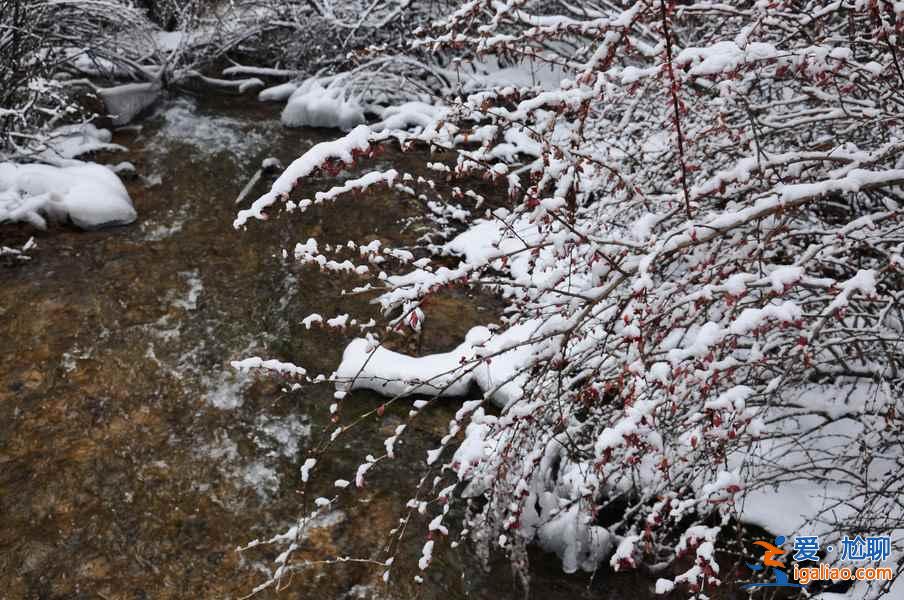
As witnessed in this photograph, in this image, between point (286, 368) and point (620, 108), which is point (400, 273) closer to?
point (620, 108)

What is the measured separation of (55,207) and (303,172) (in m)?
4.19

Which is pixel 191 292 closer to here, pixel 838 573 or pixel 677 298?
pixel 677 298

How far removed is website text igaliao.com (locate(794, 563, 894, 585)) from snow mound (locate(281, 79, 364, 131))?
219 inches

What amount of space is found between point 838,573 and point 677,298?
3.93 ft

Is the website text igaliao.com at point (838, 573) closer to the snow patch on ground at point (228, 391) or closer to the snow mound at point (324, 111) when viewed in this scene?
the snow patch on ground at point (228, 391)

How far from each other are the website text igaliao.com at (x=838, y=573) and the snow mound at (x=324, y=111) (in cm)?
556

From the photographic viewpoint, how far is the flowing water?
9.04 ft

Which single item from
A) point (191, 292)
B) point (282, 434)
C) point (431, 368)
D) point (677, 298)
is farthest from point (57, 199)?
point (677, 298)

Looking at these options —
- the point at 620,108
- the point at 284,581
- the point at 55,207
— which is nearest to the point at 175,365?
the point at 284,581

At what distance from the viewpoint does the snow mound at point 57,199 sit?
16.4 ft

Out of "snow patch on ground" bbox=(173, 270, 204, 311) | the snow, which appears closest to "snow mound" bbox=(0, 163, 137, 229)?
"snow patch on ground" bbox=(173, 270, 204, 311)

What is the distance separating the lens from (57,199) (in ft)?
16.8

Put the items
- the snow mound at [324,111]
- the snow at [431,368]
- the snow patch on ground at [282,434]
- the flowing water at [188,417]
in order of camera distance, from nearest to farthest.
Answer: the flowing water at [188,417]
the snow patch on ground at [282,434]
the snow at [431,368]
the snow mound at [324,111]

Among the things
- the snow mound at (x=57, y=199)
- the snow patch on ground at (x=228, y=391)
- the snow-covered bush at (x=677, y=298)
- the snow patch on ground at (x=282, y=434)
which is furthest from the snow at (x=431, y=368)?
the snow mound at (x=57, y=199)
